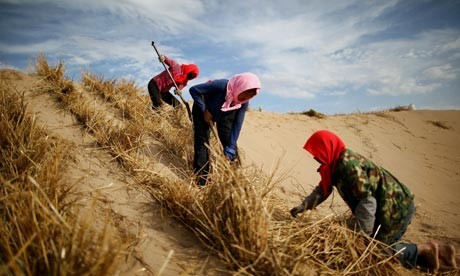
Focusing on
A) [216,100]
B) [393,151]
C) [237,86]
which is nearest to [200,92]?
[216,100]

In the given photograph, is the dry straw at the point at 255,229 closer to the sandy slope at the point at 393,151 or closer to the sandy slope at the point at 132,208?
the sandy slope at the point at 132,208

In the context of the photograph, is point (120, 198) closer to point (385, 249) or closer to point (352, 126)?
point (385, 249)

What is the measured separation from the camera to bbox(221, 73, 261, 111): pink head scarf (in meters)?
2.97

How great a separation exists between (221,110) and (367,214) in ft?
6.05

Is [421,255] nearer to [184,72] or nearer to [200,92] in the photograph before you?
[200,92]

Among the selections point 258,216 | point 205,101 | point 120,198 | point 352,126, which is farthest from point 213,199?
point 352,126

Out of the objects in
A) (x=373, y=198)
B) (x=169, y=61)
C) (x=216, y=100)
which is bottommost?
(x=373, y=198)

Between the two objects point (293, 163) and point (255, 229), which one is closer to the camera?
point (255, 229)

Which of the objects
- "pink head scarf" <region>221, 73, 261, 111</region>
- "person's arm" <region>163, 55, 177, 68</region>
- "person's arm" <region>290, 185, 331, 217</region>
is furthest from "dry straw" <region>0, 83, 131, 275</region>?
"person's arm" <region>163, 55, 177, 68</region>

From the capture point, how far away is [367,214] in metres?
2.05

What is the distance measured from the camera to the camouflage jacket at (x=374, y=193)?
6.79 ft

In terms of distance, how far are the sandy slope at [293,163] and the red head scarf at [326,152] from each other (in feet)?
1.06

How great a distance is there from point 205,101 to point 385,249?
2.35 m

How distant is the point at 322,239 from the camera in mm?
2064
